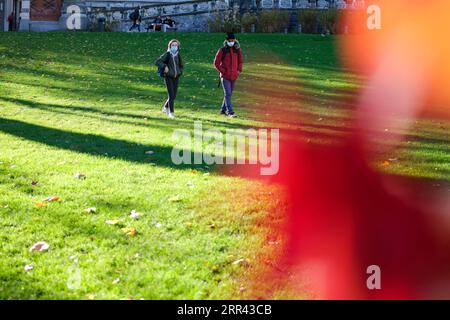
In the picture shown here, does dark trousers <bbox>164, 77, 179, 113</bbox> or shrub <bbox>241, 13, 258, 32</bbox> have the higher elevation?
shrub <bbox>241, 13, 258, 32</bbox>

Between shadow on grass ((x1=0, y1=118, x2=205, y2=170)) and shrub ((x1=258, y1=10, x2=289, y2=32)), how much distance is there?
25727 mm

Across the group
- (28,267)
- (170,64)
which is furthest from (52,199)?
(170,64)

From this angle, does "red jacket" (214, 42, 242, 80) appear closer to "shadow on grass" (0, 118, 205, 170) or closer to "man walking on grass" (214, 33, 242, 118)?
"man walking on grass" (214, 33, 242, 118)

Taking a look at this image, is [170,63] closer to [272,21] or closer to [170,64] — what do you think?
[170,64]

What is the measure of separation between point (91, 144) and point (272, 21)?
27.6m

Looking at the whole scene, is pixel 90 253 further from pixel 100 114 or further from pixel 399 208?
pixel 100 114

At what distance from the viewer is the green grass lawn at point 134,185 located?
17.9ft

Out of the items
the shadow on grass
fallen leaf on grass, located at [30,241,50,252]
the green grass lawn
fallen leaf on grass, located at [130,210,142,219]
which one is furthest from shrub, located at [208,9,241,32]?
fallen leaf on grass, located at [30,241,50,252]

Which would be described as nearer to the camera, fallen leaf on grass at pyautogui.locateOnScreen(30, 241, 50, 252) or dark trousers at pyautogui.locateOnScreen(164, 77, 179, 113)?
fallen leaf on grass at pyautogui.locateOnScreen(30, 241, 50, 252)

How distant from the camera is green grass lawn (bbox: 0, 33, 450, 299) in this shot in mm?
5469

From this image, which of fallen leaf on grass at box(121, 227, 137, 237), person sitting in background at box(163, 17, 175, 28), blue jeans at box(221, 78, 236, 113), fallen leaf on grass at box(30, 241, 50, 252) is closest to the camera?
→ fallen leaf on grass at box(30, 241, 50, 252)

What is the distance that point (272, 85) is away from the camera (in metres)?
19.9

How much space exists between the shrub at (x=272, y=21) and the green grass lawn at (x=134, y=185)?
54.1ft

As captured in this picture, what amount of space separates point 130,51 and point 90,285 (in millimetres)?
23539
